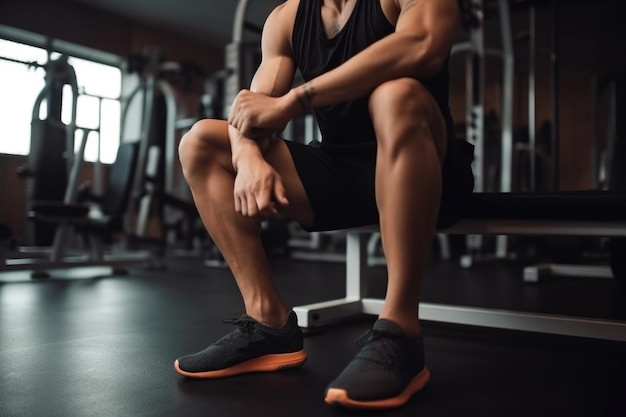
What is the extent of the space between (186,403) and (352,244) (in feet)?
2.97

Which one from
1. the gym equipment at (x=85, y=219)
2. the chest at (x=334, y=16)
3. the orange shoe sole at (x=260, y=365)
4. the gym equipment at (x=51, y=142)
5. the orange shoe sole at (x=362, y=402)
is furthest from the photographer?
the gym equipment at (x=51, y=142)

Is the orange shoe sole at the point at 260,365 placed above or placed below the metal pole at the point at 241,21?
below

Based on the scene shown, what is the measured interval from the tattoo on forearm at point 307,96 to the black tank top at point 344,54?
131 mm

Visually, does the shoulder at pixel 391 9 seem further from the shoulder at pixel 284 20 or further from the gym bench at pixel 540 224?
the gym bench at pixel 540 224

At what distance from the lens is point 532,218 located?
4.16 feet

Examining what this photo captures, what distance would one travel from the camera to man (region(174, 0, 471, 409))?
2.97ft

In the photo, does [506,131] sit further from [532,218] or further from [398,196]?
[398,196]

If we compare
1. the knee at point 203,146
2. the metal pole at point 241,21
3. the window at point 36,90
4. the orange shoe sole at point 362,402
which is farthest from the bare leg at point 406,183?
the window at point 36,90

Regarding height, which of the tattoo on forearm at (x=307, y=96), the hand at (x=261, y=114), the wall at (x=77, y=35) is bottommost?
the hand at (x=261, y=114)

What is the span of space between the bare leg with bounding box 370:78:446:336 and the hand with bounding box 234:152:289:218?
0.57 ft

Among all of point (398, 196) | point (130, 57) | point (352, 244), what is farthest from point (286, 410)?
point (130, 57)

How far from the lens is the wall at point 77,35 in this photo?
5820mm

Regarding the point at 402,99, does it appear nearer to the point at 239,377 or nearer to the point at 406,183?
the point at 406,183

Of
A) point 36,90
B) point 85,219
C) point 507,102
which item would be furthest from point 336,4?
point 36,90
